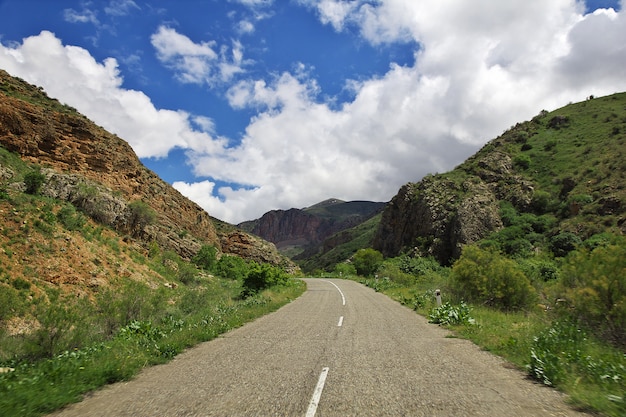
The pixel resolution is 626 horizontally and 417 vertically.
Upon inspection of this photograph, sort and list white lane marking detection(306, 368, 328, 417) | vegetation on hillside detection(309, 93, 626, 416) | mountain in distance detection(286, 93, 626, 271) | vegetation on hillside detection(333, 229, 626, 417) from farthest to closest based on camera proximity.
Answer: mountain in distance detection(286, 93, 626, 271), vegetation on hillside detection(309, 93, 626, 416), vegetation on hillside detection(333, 229, 626, 417), white lane marking detection(306, 368, 328, 417)

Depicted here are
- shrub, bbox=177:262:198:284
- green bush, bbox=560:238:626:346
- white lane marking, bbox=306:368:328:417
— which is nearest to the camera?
white lane marking, bbox=306:368:328:417

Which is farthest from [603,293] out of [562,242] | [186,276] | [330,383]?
[562,242]

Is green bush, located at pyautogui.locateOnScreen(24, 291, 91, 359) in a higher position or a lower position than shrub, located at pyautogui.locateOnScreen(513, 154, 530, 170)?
lower

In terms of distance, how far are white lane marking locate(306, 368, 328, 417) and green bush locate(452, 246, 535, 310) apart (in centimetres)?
1246

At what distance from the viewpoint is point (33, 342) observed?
7.73m

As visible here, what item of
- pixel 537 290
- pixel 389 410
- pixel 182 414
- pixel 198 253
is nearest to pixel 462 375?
pixel 389 410

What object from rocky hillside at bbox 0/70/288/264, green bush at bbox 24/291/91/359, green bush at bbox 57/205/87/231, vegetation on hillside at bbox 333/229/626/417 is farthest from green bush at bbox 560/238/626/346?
rocky hillside at bbox 0/70/288/264

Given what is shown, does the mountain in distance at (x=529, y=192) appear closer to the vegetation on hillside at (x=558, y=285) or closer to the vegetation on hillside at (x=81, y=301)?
the vegetation on hillside at (x=558, y=285)

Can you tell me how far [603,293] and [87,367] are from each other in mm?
11107

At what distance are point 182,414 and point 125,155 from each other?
4797cm

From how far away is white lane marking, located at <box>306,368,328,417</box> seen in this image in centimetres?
461

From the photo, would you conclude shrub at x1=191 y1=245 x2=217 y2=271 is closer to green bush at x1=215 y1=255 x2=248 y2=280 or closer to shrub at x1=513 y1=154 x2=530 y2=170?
green bush at x1=215 y1=255 x2=248 y2=280

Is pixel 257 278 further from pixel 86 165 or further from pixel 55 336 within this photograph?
pixel 86 165

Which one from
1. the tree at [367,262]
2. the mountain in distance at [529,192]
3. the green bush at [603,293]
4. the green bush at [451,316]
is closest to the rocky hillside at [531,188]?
the mountain in distance at [529,192]
